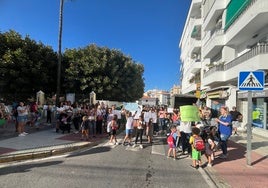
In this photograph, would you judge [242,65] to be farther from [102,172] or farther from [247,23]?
[102,172]

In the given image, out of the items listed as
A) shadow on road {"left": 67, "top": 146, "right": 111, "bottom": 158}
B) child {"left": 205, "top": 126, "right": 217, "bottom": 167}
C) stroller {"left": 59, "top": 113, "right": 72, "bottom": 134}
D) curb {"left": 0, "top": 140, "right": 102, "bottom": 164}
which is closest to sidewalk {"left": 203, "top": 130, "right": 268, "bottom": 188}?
child {"left": 205, "top": 126, "right": 217, "bottom": 167}

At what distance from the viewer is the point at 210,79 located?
2512 centimetres

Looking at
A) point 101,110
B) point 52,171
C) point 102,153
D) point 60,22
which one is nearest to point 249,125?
point 102,153

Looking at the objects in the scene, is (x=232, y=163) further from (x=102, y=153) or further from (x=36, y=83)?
(x=36, y=83)

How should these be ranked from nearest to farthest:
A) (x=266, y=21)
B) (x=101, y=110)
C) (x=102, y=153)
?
(x=102, y=153), (x=101, y=110), (x=266, y=21)

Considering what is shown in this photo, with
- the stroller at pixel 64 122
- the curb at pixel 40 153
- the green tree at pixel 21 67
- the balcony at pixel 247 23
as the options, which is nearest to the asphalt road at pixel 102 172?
the curb at pixel 40 153

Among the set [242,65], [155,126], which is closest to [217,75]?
[242,65]

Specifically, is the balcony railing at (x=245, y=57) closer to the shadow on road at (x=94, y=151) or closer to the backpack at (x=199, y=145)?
the backpack at (x=199, y=145)

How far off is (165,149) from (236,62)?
36.5 ft

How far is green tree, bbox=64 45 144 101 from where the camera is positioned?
3269 centimetres

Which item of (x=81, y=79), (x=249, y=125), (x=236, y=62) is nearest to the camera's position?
(x=249, y=125)

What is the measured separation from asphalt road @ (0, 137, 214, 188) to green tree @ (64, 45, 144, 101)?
2341 cm

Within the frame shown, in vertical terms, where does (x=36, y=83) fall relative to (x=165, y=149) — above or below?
above

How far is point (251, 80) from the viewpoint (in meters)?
8.58
